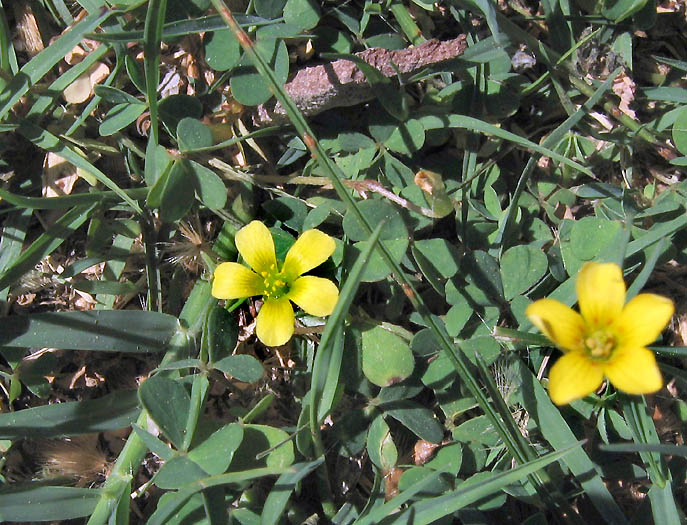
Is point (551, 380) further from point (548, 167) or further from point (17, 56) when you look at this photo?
point (17, 56)

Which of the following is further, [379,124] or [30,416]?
[379,124]

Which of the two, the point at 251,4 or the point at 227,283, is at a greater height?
the point at 251,4

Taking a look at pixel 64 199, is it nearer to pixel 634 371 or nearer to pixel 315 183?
pixel 315 183

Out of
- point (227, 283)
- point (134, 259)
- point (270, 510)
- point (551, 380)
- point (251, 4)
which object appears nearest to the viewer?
point (551, 380)

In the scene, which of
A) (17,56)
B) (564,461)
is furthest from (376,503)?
(17,56)

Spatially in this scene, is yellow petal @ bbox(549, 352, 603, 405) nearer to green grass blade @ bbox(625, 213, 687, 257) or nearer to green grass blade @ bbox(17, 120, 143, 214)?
green grass blade @ bbox(625, 213, 687, 257)

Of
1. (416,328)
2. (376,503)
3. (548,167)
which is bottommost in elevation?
(376,503)

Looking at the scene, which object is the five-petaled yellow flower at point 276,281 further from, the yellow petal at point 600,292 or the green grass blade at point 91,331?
the yellow petal at point 600,292

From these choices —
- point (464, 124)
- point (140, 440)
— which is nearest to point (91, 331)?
point (140, 440)
